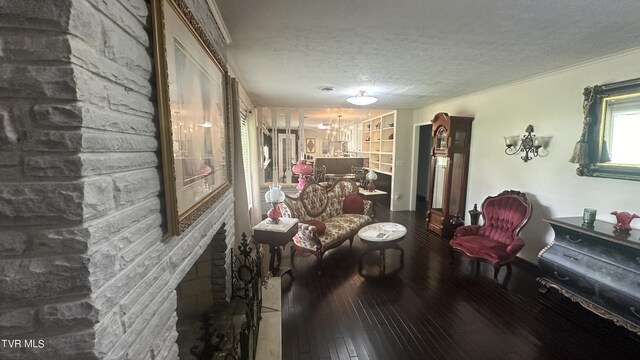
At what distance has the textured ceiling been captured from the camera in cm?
167

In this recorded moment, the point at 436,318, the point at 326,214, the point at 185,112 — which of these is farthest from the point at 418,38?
the point at 326,214

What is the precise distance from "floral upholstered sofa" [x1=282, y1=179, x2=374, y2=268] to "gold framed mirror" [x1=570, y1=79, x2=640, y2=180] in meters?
2.74

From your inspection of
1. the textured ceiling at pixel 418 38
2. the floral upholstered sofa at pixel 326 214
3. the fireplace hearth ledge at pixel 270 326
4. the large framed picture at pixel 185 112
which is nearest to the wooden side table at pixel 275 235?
the floral upholstered sofa at pixel 326 214

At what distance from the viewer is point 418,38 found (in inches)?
83.4

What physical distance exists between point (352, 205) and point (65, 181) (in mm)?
4117

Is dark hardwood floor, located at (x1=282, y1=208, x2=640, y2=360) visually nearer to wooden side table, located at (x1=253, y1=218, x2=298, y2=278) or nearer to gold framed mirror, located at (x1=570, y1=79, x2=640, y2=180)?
wooden side table, located at (x1=253, y1=218, x2=298, y2=278)

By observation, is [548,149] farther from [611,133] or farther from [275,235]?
[275,235]

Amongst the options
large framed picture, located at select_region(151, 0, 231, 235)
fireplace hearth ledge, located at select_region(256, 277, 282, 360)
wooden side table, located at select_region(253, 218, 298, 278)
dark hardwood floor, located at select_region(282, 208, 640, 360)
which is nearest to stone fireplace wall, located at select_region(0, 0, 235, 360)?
large framed picture, located at select_region(151, 0, 231, 235)

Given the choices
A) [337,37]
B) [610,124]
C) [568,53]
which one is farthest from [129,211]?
[610,124]

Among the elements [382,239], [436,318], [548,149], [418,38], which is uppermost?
[418,38]

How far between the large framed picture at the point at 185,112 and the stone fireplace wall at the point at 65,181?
0.19 meters

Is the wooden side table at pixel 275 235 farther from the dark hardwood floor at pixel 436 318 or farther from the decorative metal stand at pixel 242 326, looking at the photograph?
the decorative metal stand at pixel 242 326

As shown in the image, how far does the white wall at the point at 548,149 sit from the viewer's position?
2.56 meters

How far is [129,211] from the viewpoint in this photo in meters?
0.79
